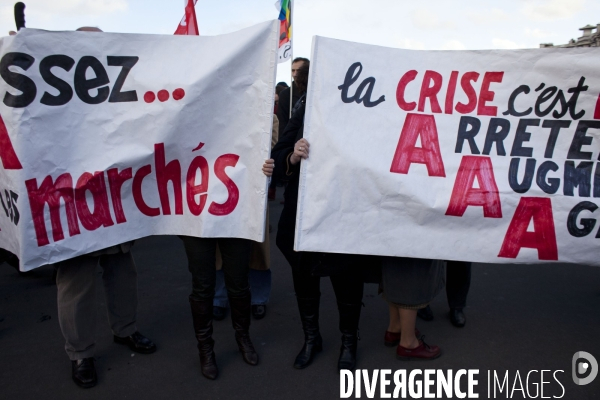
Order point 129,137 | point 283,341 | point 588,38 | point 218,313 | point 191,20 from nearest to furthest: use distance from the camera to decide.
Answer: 1. point 129,137
2. point 283,341
3. point 218,313
4. point 191,20
5. point 588,38

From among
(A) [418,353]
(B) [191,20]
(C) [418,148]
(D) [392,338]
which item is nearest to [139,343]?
(D) [392,338]

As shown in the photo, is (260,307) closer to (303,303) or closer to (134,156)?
(303,303)

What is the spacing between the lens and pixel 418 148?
8.44 ft

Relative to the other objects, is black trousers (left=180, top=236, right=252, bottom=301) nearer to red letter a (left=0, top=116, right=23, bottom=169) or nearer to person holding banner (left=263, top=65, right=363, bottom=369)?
person holding banner (left=263, top=65, right=363, bottom=369)

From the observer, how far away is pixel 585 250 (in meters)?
2.57

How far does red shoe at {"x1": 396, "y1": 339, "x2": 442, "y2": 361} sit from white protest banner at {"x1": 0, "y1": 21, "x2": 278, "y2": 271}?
1192 mm

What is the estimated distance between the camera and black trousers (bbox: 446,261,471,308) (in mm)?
3438

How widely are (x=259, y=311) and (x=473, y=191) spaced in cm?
184

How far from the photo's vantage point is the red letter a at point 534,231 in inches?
101

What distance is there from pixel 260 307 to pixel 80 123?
1.87 m

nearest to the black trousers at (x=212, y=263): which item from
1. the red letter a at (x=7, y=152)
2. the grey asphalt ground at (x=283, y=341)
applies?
the grey asphalt ground at (x=283, y=341)

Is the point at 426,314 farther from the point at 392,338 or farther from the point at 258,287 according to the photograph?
the point at 258,287

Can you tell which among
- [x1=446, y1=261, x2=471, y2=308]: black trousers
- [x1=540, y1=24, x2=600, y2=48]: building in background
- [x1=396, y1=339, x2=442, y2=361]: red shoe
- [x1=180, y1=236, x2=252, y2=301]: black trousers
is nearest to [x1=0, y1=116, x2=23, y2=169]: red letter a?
[x1=180, y1=236, x2=252, y2=301]: black trousers

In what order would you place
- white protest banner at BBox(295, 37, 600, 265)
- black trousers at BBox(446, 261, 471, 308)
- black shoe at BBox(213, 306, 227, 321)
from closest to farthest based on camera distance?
white protest banner at BBox(295, 37, 600, 265)
black trousers at BBox(446, 261, 471, 308)
black shoe at BBox(213, 306, 227, 321)
